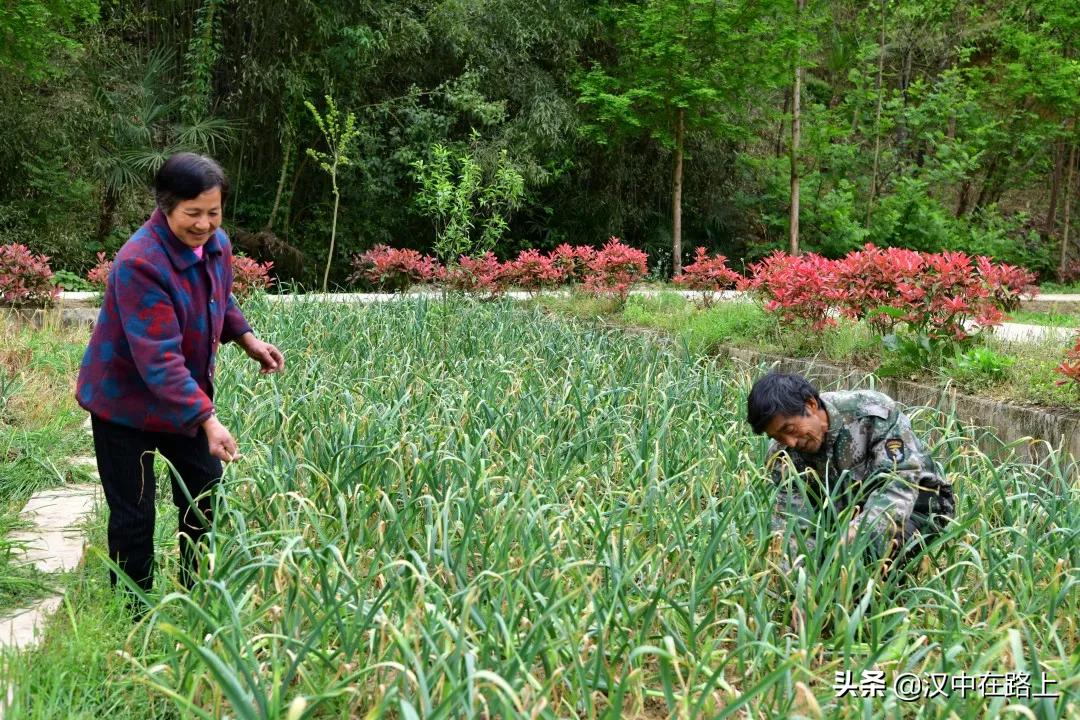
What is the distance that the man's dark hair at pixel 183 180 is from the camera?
8.14 feet

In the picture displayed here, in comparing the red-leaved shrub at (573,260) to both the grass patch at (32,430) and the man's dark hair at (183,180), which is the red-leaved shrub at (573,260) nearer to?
the grass patch at (32,430)

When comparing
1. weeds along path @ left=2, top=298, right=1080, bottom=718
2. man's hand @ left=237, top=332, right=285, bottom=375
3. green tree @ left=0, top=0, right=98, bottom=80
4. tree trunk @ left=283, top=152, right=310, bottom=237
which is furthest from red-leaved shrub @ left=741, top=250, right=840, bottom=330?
tree trunk @ left=283, top=152, right=310, bottom=237

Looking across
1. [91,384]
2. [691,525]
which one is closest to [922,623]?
[691,525]

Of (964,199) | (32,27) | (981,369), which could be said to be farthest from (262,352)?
(964,199)

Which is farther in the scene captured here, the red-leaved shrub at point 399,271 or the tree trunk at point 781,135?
the tree trunk at point 781,135

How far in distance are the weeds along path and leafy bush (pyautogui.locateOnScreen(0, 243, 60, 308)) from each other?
474cm

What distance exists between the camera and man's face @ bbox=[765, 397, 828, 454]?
2654 mm

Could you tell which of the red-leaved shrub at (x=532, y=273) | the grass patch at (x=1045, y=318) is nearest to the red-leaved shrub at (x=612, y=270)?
the red-leaved shrub at (x=532, y=273)

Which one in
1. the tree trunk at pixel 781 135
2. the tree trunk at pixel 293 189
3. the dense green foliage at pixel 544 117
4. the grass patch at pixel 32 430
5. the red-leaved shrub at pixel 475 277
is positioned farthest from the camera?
the tree trunk at pixel 781 135

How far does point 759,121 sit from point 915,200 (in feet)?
7.96

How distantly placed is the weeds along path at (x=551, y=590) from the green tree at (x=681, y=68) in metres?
8.90

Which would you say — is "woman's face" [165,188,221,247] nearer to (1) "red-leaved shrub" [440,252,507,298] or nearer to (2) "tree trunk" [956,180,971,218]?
(1) "red-leaved shrub" [440,252,507,298]

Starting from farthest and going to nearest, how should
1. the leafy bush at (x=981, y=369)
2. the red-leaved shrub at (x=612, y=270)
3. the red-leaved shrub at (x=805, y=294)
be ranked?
1. the red-leaved shrub at (x=612, y=270)
2. the red-leaved shrub at (x=805, y=294)
3. the leafy bush at (x=981, y=369)

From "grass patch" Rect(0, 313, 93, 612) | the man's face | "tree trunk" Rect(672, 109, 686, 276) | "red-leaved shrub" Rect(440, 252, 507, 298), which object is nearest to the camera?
the man's face
